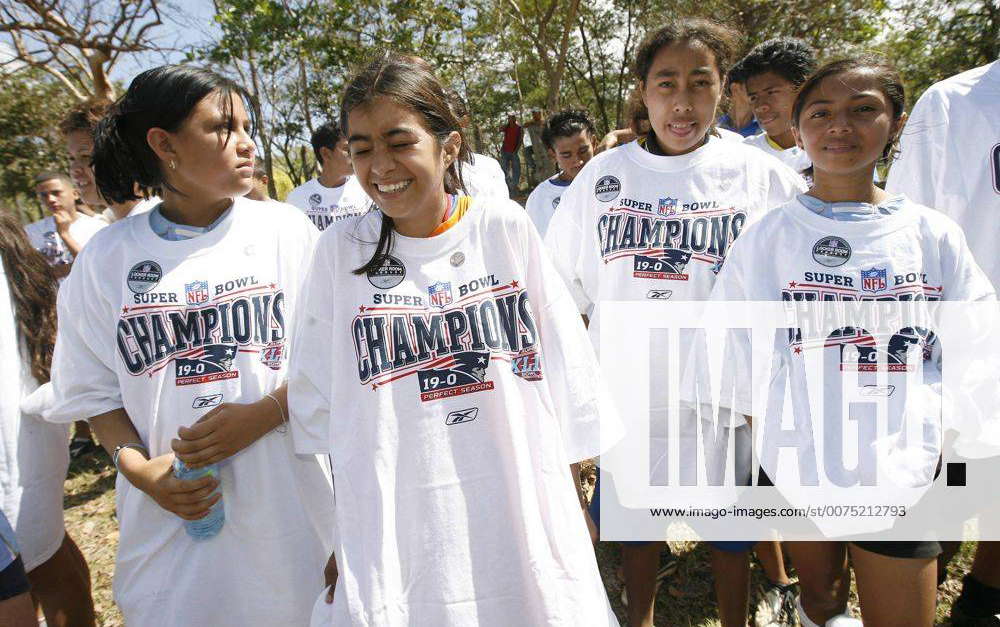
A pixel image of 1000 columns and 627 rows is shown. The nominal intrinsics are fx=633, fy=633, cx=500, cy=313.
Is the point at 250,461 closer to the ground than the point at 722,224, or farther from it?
closer to the ground

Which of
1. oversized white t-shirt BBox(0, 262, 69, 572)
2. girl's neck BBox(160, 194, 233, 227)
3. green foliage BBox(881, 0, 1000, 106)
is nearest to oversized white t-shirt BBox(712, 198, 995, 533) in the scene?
girl's neck BBox(160, 194, 233, 227)

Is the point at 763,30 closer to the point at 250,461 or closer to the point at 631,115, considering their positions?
the point at 631,115

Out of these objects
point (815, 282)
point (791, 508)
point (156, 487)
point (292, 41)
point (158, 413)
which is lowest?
point (791, 508)

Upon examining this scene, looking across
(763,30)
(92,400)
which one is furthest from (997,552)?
(763,30)

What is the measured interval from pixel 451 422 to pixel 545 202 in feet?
12.1

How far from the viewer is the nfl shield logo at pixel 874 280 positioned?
5.93ft

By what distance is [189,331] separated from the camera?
67.9 inches

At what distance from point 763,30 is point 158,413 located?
15.3 m

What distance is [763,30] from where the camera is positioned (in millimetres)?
13828

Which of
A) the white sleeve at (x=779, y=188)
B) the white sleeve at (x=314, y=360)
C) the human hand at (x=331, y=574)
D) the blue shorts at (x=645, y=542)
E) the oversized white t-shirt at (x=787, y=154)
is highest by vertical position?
the oversized white t-shirt at (x=787, y=154)

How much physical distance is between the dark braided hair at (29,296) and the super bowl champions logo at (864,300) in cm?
246

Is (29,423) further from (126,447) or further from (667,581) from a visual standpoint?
(667,581)

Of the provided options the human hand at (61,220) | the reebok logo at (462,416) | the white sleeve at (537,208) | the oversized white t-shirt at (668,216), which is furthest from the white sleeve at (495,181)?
the human hand at (61,220)

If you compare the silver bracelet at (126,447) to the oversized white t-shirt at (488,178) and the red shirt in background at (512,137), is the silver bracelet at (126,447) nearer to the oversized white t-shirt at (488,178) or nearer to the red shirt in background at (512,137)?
the oversized white t-shirt at (488,178)
